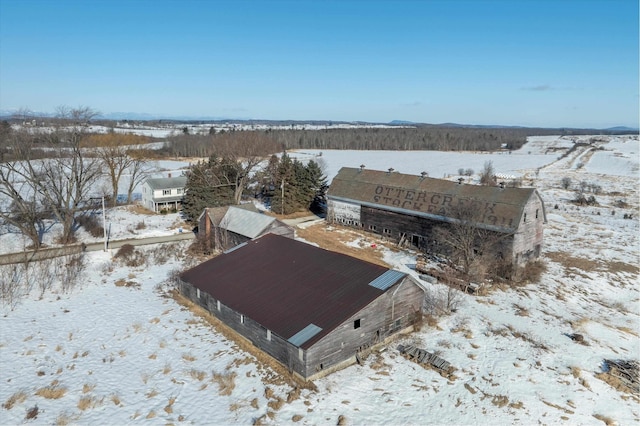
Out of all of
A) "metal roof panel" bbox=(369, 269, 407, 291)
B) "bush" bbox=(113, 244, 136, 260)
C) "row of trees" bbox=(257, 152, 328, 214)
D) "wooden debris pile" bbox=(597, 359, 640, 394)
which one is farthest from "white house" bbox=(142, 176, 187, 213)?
"wooden debris pile" bbox=(597, 359, 640, 394)

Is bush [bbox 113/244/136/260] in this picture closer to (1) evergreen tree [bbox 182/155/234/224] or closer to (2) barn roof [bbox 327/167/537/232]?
(1) evergreen tree [bbox 182/155/234/224]

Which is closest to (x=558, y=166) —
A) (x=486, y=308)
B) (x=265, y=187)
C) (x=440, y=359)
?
(x=265, y=187)

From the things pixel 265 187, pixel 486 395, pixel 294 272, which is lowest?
pixel 486 395

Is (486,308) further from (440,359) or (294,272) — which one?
(294,272)

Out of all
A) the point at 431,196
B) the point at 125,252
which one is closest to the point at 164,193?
the point at 125,252

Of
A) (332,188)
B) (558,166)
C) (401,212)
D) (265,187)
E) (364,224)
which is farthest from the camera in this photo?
(558,166)

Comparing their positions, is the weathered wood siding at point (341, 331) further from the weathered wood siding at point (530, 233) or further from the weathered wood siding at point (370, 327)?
the weathered wood siding at point (530, 233)

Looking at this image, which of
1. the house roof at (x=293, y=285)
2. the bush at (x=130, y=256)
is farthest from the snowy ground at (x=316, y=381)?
the house roof at (x=293, y=285)
